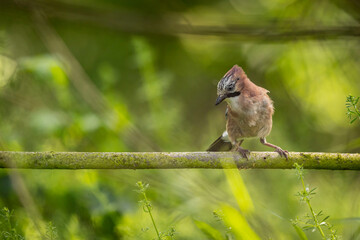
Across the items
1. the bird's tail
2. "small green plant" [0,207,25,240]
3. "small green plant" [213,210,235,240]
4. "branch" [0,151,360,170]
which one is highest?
the bird's tail

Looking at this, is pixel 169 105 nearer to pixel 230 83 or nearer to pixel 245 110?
pixel 245 110

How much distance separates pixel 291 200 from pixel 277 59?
2.42 meters

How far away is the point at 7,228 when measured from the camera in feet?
7.72

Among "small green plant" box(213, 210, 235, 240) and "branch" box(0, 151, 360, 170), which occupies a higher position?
"branch" box(0, 151, 360, 170)

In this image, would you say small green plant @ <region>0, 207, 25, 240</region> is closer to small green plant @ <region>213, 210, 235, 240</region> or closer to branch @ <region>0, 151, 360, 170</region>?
branch @ <region>0, 151, 360, 170</region>

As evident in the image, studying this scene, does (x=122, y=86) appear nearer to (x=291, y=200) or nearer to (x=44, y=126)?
(x=44, y=126)

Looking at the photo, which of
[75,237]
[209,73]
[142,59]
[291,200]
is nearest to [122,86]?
[209,73]

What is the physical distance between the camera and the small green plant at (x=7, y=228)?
7.25 ft

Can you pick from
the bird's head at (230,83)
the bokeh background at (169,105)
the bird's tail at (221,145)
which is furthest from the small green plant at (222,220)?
the bird's tail at (221,145)

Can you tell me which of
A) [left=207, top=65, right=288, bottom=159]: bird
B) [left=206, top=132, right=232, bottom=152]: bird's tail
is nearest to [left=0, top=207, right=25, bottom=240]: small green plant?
[left=207, top=65, right=288, bottom=159]: bird

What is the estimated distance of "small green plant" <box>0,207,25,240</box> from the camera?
2.21 meters

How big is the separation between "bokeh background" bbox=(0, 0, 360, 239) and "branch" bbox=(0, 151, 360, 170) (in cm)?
23

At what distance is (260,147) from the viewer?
5871mm

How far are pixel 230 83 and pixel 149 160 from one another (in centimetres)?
129
